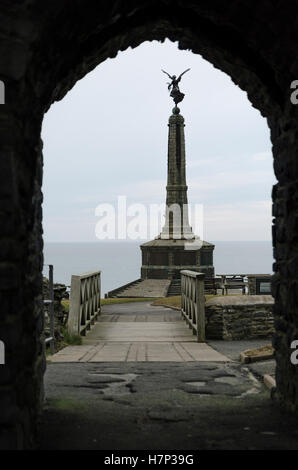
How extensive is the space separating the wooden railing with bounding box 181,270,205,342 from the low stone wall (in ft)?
0.99

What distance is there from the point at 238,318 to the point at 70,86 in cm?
603

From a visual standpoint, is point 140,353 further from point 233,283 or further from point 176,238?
point 176,238

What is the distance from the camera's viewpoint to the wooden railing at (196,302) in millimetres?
9095

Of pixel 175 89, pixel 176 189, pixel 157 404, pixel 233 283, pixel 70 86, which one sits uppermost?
pixel 175 89

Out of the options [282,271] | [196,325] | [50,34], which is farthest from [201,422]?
[196,325]

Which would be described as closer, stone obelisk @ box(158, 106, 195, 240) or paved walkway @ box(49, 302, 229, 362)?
paved walkway @ box(49, 302, 229, 362)

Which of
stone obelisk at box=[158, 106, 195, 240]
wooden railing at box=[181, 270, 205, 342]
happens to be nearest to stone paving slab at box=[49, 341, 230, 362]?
wooden railing at box=[181, 270, 205, 342]

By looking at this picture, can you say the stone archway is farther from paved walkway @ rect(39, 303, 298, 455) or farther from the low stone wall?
the low stone wall

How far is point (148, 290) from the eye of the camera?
73.3ft

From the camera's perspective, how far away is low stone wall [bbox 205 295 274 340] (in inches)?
372

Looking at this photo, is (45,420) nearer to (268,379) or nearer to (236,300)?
(268,379)

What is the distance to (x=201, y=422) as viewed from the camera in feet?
14.2

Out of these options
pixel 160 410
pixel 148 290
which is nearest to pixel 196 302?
pixel 160 410

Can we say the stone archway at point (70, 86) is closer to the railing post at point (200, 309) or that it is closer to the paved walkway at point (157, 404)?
the paved walkway at point (157, 404)
